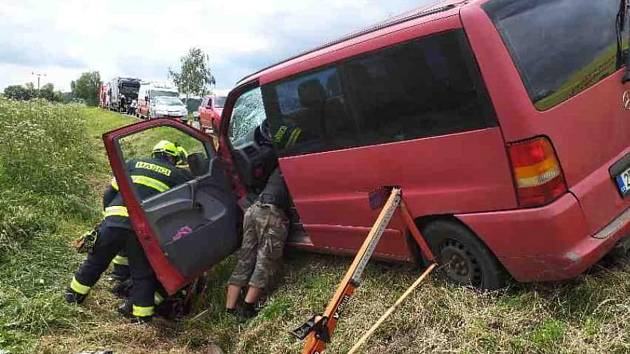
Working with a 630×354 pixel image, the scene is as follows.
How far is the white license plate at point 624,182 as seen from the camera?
3.20m

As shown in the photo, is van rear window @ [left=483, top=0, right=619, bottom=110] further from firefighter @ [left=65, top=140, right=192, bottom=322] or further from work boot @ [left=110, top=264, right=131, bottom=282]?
work boot @ [left=110, top=264, right=131, bottom=282]

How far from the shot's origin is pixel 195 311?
5156mm

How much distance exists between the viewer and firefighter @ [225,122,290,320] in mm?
4531

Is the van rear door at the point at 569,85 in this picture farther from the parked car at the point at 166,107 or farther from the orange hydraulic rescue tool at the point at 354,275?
the parked car at the point at 166,107

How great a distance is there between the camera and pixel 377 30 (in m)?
3.56

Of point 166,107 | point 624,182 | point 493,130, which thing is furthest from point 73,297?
point 166,107

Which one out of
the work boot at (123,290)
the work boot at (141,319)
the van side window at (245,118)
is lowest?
the work boot at (141,319)

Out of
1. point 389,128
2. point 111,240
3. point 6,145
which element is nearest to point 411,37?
point 389,128

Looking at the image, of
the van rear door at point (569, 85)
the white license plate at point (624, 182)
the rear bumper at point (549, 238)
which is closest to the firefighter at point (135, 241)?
the rear bumper at point (549, 238)

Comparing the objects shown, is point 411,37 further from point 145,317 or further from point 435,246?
point 145,317

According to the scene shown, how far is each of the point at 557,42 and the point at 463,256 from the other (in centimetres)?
131

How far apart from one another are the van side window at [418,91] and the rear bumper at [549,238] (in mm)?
533

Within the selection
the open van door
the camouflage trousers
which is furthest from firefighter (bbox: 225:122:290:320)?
the open van door

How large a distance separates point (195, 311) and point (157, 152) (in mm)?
1473
